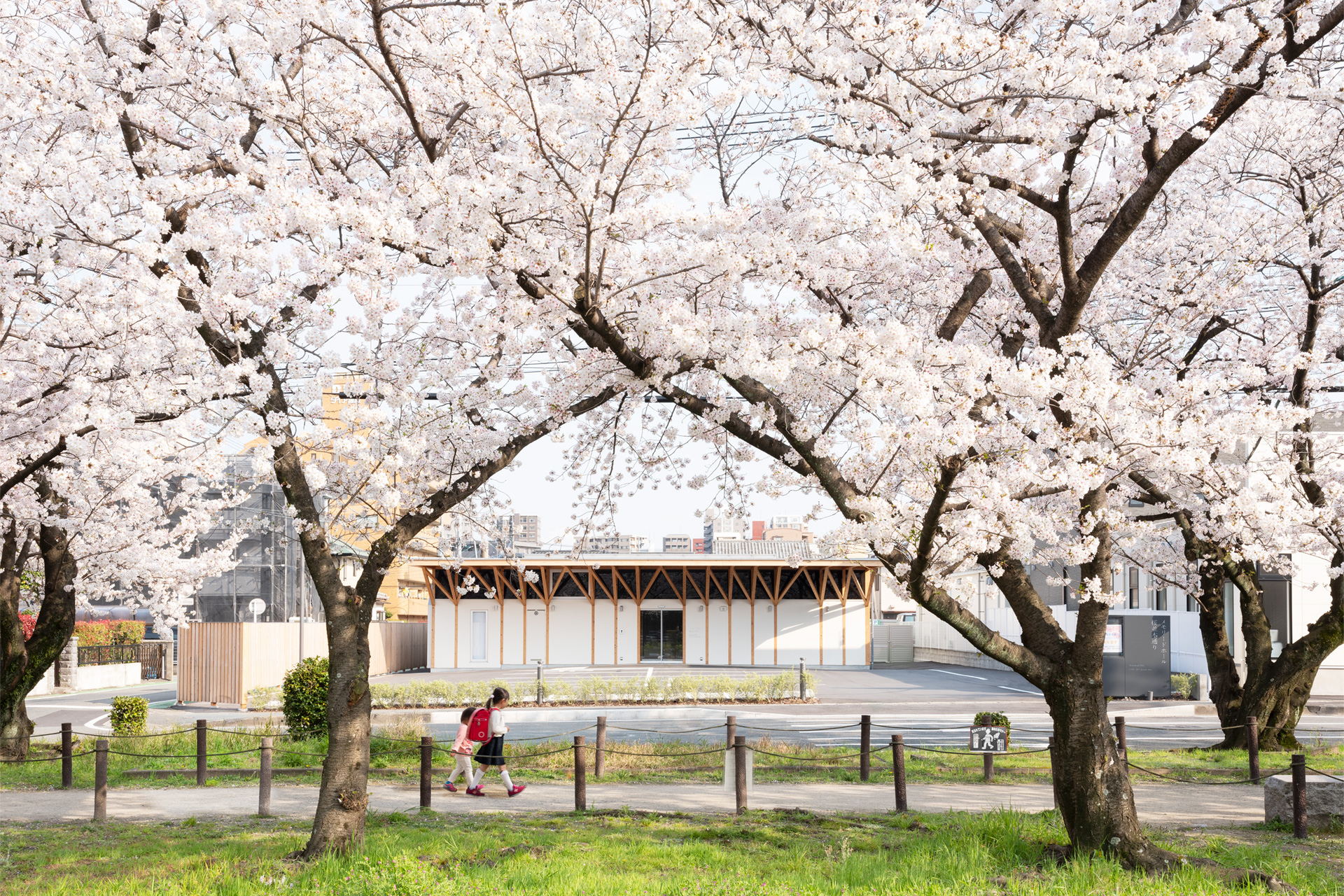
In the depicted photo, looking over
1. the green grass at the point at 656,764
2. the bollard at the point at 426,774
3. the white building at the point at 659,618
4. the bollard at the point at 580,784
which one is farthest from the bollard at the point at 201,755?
the white building at the point at 659,618

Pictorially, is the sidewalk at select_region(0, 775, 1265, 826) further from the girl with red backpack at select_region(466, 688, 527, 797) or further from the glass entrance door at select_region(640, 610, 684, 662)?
the glass entrance door at select_region(640, 610, 684, 662)

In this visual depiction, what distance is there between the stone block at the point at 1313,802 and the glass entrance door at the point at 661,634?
97.0ft

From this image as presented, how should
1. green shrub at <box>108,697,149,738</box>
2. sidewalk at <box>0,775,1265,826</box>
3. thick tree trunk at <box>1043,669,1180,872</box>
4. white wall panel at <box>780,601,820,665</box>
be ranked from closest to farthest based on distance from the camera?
thick tree trunk at <box>1043,669,1180,872</box> < sidewalk at <box>0,775,1265,826</box> < green shrub at <box>108,697,149,738</box> < white wall panel at <box>780,601,820,665</box>

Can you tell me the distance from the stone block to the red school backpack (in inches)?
320

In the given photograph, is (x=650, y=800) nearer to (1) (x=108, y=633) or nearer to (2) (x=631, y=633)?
(2) (x=631, y=633)

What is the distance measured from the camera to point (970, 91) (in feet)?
25.0

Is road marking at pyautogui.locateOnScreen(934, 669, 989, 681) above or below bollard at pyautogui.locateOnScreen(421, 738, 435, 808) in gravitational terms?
below

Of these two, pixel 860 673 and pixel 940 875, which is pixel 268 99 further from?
pixel 860 673

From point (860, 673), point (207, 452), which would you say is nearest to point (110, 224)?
point (207, 452)

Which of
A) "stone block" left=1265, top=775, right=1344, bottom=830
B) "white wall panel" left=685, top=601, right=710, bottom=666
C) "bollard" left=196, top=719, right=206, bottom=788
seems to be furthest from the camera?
"white wall panel" left=685, top=601, right=710, bottom=666

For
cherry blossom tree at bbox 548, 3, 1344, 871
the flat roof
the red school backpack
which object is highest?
cherry blossom tree at bbox 548, 3, 1344, 871

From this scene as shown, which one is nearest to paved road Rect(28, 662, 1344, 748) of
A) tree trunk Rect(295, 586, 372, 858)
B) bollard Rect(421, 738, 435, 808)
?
bollard Rect(421, 738, 435, 808)

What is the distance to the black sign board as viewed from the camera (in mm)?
12820

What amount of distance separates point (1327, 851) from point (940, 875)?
3.92 m
